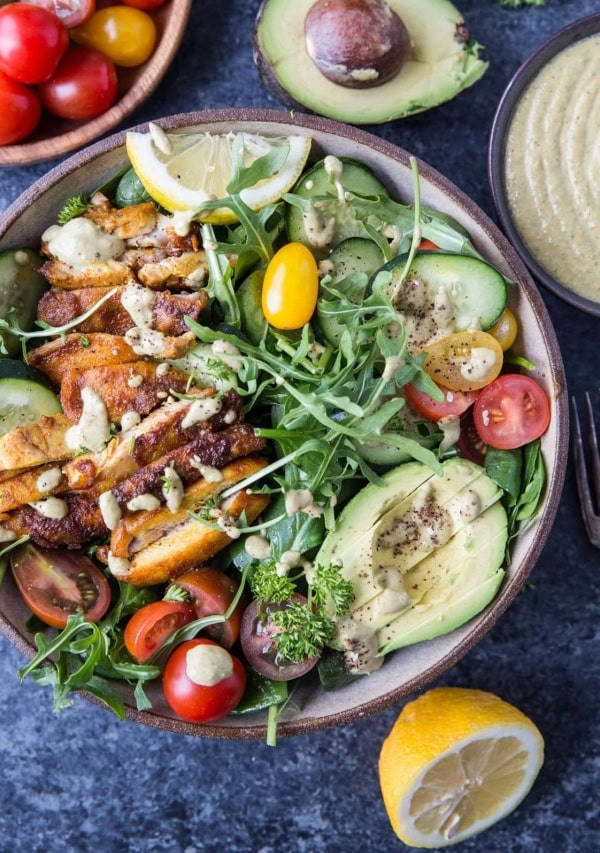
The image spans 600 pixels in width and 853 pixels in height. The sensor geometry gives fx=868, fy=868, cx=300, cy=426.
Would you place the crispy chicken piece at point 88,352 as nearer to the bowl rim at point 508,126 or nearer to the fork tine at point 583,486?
the bowl rim at point 508,126

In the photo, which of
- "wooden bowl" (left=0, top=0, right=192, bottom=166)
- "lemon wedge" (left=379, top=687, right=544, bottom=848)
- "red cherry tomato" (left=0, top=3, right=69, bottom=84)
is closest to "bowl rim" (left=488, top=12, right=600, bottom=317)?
"wooden bowl" (left=0, top=0, right=192, bottom=166)

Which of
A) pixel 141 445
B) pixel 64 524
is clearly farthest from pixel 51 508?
pixel 141 445

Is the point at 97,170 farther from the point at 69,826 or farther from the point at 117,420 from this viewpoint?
the point at 69,826

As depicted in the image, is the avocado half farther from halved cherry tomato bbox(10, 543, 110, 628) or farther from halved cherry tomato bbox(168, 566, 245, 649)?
halved cherry tomato bbox(10, 543, 110, 628)

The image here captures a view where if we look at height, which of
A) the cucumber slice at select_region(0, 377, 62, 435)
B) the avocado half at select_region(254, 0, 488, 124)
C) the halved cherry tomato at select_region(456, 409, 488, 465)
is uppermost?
the avocado half at select_region(254, 0, 488, 124)

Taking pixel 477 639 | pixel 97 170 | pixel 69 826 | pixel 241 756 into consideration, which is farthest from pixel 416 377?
pixel 69 826

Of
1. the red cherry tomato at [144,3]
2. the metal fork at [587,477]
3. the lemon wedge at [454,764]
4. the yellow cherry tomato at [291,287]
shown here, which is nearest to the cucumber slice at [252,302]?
the yellow cherry tomato at [291,287]

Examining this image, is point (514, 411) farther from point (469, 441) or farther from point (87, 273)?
point (87, 273)
